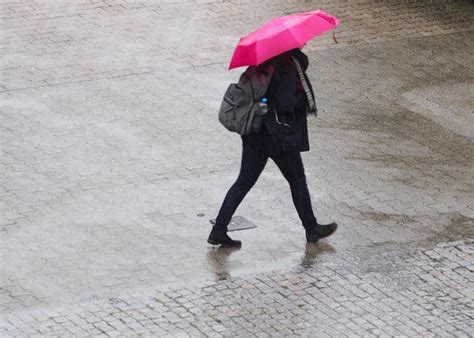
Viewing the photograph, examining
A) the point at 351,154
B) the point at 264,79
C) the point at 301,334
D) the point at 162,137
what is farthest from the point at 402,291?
the point at 162,137

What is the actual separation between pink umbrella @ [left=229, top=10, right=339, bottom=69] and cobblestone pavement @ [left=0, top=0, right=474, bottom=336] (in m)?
1.61

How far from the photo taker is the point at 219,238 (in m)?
9.95

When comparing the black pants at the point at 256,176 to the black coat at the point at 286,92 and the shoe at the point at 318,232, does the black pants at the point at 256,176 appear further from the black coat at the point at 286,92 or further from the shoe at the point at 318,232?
the black coat at the point at 286,92

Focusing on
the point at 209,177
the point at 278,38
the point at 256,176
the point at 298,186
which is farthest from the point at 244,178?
the point at 209,177

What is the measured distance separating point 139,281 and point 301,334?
1452mm

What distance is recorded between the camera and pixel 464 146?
12.1m

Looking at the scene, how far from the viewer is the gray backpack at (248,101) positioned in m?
9.59

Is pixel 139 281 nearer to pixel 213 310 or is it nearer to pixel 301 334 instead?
pixel 213 310

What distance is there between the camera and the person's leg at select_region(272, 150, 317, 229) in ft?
32.5

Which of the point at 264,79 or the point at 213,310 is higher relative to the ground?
the point at 264,79

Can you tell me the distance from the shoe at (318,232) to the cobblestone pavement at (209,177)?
83 mm

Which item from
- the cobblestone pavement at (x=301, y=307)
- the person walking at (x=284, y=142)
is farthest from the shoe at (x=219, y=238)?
the cobblestone pavement at (x=301, y=307)

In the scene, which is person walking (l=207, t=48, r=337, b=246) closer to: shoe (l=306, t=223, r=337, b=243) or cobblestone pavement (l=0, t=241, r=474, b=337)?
shoe (l=306, t=223, r=337, b=243)

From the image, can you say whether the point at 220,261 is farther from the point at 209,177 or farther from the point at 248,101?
the point at 209,177
